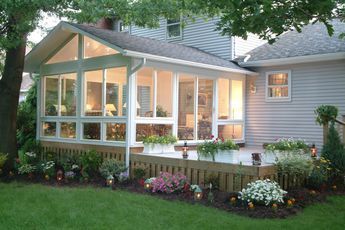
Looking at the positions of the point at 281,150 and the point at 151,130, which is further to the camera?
the point at 151,130

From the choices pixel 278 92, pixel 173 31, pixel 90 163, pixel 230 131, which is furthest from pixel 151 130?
pixel 173 31

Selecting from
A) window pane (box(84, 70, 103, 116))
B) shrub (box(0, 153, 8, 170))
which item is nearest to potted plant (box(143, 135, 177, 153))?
window pane (box(84, 70, 103, 116))

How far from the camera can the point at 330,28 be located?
4.93 m

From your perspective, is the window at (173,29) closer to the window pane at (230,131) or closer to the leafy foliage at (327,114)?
the window pane at (230,131)

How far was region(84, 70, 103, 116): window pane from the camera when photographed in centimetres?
1102

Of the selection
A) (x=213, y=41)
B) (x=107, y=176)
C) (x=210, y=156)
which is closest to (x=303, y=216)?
(x=210, y=156)

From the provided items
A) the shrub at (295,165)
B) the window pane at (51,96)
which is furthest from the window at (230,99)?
the window pane at (51,96)

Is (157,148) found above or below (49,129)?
below

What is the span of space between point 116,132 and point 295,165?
4522mm

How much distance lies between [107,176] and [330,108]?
5249mm

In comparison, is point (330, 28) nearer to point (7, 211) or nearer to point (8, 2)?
point (7, 211)

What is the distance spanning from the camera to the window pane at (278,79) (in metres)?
12.9

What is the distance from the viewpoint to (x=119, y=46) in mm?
9961

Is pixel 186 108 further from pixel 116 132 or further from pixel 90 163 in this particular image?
pixel 90 163
